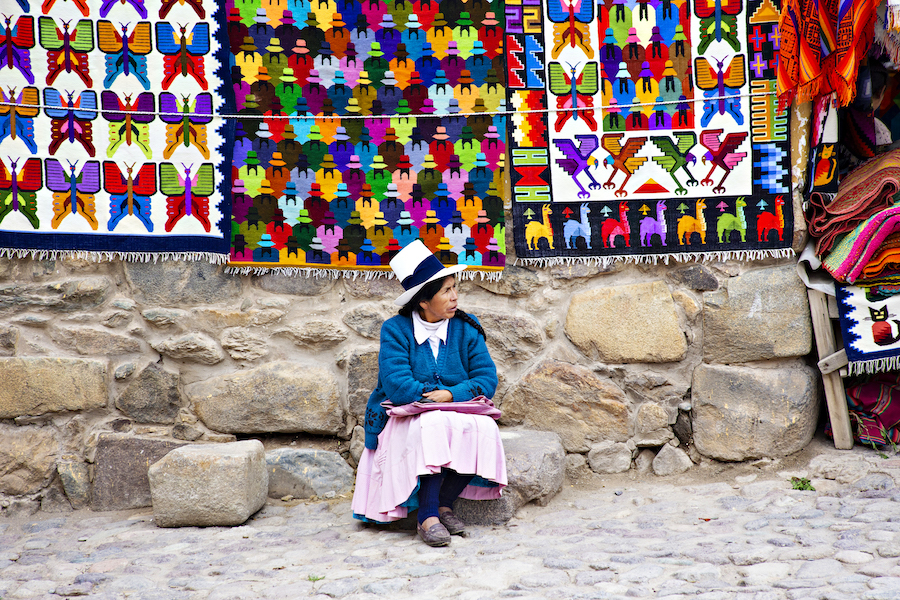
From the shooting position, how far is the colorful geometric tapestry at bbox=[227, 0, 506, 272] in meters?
3.44

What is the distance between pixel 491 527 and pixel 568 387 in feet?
2.89

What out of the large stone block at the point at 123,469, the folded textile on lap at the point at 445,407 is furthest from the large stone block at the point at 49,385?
the folded textile on lap at the point at 445,407

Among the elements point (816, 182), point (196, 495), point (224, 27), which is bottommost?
point (196, 495)

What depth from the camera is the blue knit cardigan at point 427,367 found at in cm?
289

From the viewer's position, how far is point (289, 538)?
112 inches

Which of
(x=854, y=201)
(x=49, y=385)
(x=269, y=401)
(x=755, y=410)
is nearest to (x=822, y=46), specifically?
(x=854, y=201)

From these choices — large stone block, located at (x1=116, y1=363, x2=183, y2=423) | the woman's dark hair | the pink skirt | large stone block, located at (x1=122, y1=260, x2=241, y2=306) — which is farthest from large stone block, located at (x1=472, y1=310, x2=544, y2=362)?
large stone block, located at (x1=116, y1=363, x2=183, y2=423)

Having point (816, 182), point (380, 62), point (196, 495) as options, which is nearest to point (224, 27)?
point (380, 62)

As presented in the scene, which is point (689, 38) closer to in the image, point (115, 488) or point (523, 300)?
point (523, 300)

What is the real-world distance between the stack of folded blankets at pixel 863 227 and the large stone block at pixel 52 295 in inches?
137

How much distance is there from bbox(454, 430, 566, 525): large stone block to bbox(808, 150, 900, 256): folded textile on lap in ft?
5.25

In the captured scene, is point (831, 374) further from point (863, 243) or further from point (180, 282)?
point (180, 282)

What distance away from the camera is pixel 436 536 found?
264cm

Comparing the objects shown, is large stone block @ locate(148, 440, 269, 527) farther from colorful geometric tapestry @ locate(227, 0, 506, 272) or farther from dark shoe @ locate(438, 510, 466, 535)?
colorful geometric tapestry @ locate(227, 0, 506, 272)
